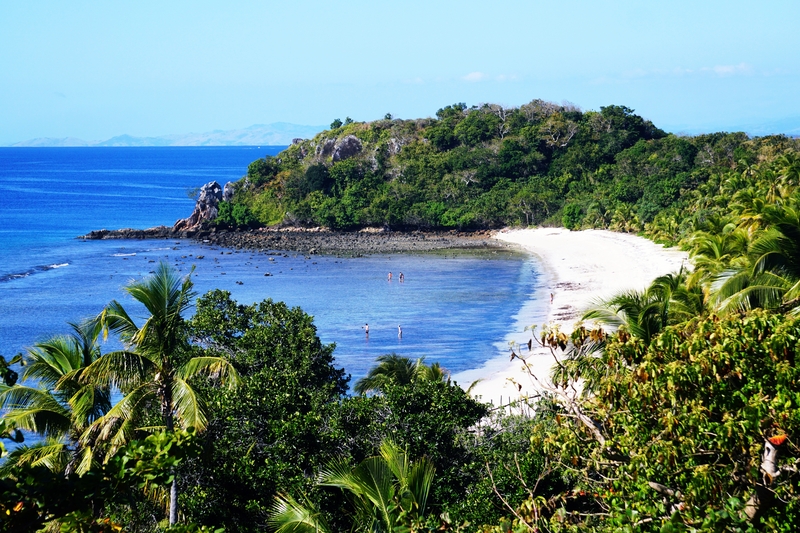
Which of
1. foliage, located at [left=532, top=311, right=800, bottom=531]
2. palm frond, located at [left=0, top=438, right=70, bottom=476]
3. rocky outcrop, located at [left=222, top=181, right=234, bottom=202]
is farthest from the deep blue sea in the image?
foliage, located at [left=532, top=311, right=800, bottom=531]

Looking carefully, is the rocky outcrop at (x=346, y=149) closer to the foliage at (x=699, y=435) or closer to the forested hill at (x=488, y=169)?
the forested hill at (x=488, y=169)

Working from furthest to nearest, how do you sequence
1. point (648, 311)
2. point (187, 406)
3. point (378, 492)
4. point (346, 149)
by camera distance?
point (346, 149) < point (648, 311) < point (187, 406) < point (378, 492)

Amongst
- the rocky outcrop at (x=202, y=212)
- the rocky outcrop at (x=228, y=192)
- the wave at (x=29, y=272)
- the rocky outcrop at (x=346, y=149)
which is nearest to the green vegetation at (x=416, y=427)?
the wave at (x=29, y=272)

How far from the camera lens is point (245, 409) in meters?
13.0

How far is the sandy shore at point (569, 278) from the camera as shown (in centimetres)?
2852

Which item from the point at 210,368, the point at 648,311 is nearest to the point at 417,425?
the point at 210,368

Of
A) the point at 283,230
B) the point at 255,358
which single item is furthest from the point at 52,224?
the point at 255,358

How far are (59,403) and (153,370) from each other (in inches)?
77.1

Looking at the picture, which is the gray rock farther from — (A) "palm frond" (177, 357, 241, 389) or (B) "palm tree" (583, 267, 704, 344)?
(A) "palm frond" (177, 357, 241, 389)

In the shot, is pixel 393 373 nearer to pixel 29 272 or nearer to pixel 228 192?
pixel 29 272

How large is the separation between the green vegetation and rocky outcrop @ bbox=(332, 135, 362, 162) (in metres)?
72.0

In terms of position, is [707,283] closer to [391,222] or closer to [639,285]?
[639,285]

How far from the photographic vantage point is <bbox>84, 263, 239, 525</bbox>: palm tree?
10922mm

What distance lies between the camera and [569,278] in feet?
159
